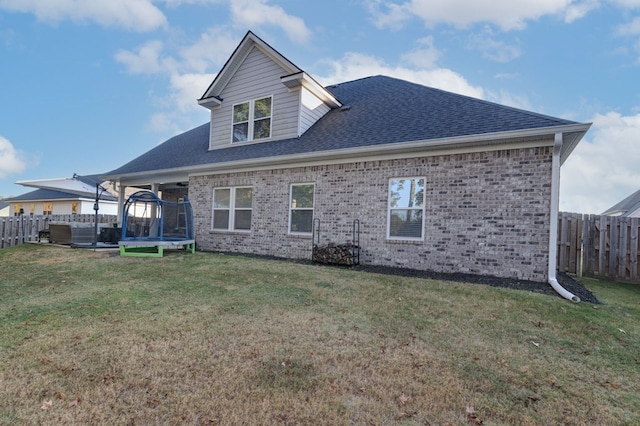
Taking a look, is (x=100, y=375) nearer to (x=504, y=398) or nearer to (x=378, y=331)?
(x=378, y=331)

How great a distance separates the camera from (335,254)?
28.5 ft

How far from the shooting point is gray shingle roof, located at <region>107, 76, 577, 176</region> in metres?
7.71

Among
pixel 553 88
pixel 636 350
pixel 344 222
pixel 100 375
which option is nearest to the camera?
pixel 100 375

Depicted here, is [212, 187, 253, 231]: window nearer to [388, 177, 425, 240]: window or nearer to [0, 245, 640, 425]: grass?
[388, 177, 425, 240]: window

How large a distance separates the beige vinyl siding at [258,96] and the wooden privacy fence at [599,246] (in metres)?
8.47

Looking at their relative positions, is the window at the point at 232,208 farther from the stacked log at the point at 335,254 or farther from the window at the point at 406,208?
the window at the point at 406,208

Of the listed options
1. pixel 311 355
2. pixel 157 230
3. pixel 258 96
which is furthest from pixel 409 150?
pixel 157 230

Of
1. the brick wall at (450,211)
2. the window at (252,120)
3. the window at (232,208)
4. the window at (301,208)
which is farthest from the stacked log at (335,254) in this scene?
the window at (252,120)

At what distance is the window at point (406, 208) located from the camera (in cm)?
820

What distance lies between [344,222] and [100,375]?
6932 millimetres

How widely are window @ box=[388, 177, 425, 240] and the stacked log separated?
3.77 ft

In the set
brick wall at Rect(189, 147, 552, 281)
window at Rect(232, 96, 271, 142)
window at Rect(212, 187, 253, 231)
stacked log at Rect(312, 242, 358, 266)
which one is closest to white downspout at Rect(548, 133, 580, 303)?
brick wall at Rect(189, 147, 552, 281)

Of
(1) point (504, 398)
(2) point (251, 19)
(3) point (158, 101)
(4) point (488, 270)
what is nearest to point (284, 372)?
(1) point (504, 398)

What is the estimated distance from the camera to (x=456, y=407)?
2576 mm
